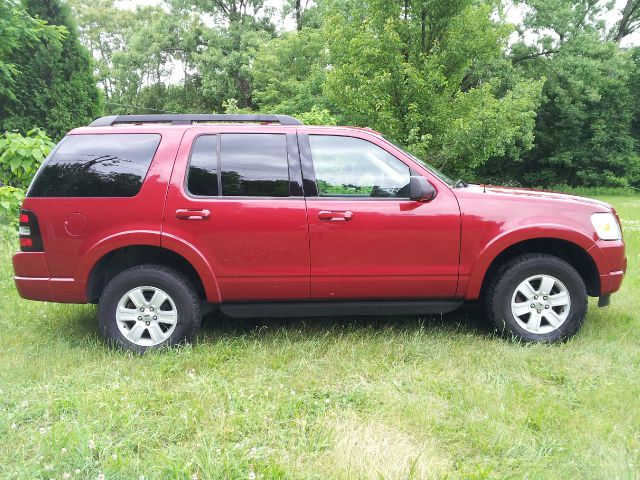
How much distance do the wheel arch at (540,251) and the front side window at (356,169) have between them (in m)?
0.80

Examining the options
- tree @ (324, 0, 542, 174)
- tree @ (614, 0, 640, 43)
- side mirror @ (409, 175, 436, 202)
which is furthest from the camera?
tree @ (614, 0, 640, 43)

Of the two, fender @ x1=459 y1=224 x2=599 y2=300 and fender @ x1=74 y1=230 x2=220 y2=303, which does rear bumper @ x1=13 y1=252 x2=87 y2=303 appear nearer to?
fender @ x1=74 y1=230 x2=220 y2=303

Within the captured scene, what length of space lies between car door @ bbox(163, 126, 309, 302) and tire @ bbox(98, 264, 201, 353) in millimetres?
271

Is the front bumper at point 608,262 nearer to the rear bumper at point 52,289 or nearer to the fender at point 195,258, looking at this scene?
the fender at point 195,258

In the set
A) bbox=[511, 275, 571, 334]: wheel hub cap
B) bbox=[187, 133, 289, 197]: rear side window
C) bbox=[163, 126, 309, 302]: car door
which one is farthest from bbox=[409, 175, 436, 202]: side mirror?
bbox=[511, 275, 571, 334]: wheel hub cap

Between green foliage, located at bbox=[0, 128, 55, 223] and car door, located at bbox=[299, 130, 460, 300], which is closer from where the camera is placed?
car door, located at bbox=[299, 130, 460, 300]

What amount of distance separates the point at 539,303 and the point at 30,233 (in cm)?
390

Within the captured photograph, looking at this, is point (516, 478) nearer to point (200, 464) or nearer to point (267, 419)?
point (267, 419)

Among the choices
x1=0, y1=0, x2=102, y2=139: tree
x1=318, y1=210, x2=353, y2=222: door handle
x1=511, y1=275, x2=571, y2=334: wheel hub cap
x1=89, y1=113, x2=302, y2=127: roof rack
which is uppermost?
x1=0, y1=0, x2=102, y2=139: tree

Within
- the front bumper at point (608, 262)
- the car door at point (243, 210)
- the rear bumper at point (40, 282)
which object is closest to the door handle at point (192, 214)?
the car door at point (243, 210)

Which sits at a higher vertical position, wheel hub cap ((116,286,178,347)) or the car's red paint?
the car's red paint

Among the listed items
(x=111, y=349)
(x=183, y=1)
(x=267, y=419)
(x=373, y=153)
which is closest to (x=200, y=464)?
(x=267, y=419)

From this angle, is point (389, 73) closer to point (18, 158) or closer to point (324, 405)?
point (18, 158)

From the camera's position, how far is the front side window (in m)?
3.75
